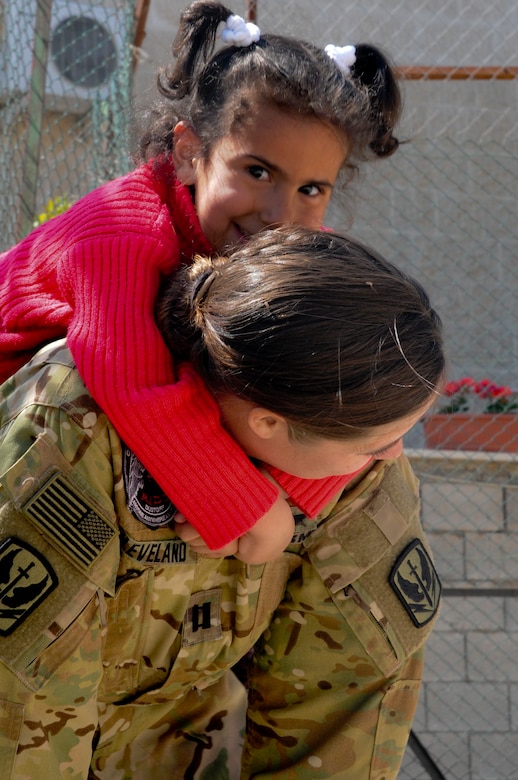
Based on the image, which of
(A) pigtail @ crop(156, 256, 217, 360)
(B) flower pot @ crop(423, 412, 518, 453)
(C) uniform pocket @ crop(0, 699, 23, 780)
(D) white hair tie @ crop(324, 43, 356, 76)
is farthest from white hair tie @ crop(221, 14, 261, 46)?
(B) flower pot @ crop(423, 412, 518, 453)

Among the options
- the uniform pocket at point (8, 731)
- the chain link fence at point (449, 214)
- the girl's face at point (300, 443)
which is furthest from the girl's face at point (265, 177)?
the chain link fence at point (449, 214)

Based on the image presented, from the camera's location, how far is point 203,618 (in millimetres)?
1688

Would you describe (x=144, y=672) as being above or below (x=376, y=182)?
above

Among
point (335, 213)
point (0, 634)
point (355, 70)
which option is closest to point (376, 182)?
point (335, 213)

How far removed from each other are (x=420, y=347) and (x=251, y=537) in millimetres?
408

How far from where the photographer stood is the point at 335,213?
5.09 meters

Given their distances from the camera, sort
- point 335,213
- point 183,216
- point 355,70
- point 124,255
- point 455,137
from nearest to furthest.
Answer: point 124,255, point 183,216, point 355,70, point 335,213, point 455,137

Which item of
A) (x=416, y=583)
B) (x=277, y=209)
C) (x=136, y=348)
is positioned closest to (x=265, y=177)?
(x=277, y=209)

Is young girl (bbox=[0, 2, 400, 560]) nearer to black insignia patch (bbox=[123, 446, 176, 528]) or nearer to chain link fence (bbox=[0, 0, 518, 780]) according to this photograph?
black insignia patch (bbox=[123, 446, 176, 528])

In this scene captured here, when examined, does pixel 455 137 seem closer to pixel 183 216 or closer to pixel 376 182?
pixel 376 182

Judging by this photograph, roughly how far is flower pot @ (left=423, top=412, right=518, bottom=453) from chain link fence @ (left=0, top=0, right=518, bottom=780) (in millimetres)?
14

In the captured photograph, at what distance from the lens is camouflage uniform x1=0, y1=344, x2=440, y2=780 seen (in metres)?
1.39

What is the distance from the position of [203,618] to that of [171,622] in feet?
0.24

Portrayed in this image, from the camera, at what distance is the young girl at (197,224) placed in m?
1.45
